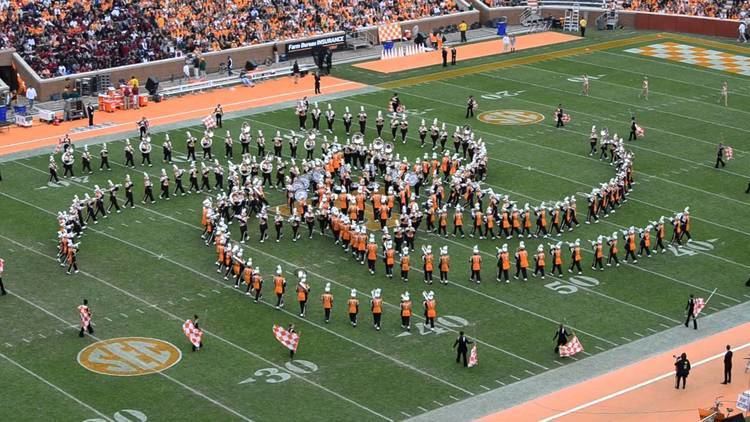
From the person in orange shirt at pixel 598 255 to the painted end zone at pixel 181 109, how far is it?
17011 mm

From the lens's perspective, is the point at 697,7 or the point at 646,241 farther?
the point at 697,7

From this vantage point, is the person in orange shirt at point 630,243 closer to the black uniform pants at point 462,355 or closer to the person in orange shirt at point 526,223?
the person in orange shirt at point 526,223

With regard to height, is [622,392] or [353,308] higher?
[353,308]

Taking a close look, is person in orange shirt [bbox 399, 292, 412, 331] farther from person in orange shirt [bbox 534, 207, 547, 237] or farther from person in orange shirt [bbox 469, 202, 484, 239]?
person in orange shirt [bbox 534, 207, 547, 237]

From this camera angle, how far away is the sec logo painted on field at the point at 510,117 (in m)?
48.9

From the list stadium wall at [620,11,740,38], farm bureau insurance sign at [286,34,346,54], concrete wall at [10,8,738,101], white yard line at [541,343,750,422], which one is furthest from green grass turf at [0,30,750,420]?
stadium wall at [620,11,740,38]

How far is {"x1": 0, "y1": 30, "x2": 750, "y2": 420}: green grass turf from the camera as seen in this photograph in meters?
27.7

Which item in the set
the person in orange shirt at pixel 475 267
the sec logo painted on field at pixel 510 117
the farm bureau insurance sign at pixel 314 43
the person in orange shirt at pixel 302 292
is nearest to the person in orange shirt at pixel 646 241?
the person in orange shirt at pixel 475 267

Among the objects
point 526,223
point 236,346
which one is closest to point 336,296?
point 236,346

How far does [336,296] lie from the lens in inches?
1292

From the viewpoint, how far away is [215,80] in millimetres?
54812

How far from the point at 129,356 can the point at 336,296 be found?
18.0 ft

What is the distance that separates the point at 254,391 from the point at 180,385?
147 centimetres

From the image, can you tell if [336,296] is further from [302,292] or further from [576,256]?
[576,256]
